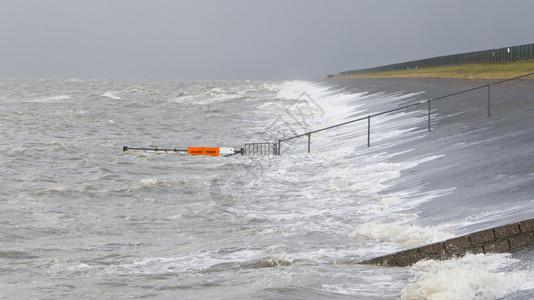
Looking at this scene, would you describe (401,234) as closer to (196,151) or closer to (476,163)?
(476,163)

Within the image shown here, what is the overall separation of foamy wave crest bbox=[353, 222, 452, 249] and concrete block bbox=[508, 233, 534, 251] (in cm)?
140

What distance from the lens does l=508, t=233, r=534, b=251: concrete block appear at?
9172mm

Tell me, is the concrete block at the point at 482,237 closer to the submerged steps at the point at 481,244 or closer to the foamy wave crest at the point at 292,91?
the submerged steps at the point at 481,244

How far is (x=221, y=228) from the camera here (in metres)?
14.1

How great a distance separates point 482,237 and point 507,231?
28cm

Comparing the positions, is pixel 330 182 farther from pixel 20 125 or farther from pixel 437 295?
pixel 20 125

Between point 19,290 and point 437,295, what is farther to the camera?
point 19,290

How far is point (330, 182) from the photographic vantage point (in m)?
18.8

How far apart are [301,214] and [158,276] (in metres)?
5.11

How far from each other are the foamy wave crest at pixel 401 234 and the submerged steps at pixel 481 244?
97 cm

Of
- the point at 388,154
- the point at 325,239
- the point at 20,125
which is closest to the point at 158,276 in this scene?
the point at 325,239

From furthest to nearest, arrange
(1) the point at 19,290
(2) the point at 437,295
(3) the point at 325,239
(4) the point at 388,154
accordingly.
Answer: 1. (4) the point at 388,154
2. (3) the point at 325,239
3. (1) the point at 19,290
4. (2) the point at 437,295

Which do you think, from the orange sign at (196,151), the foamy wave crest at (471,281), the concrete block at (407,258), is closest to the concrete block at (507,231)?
the foamy wave crest at (471,281)

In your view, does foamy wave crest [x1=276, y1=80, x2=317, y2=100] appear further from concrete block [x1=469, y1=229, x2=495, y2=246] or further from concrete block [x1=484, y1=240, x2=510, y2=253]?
concrete block [x1=484, y1=240, x2=510, y2=253]
